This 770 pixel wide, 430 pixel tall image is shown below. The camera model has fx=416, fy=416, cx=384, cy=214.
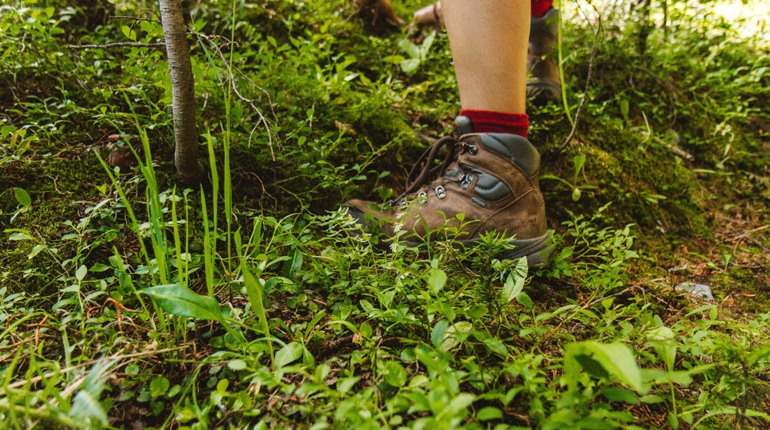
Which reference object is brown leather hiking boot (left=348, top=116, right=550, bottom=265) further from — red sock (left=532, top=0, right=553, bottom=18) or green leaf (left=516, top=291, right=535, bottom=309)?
red sock (left=532, top=0, right=553, bottom=18)

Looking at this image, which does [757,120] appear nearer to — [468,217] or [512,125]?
[512,125]

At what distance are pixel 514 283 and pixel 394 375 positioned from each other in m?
0.50

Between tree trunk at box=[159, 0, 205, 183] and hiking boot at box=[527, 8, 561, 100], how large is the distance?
1.80 meters

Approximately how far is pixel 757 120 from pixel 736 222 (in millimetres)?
1053

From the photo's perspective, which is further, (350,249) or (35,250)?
(350,249)

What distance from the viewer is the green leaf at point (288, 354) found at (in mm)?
973

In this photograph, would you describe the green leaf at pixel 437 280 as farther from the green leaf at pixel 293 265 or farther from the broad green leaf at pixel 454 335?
the green leaf at pixel 293 265

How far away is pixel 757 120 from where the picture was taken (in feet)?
9.32

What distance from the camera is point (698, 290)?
5.66 ft

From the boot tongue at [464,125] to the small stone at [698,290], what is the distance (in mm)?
1055

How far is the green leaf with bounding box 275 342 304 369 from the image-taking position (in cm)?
97

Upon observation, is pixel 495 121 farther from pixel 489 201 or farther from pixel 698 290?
pixel 698 290

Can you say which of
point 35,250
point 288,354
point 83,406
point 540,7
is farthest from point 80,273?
point 540,7

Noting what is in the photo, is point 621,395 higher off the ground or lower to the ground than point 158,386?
higher
